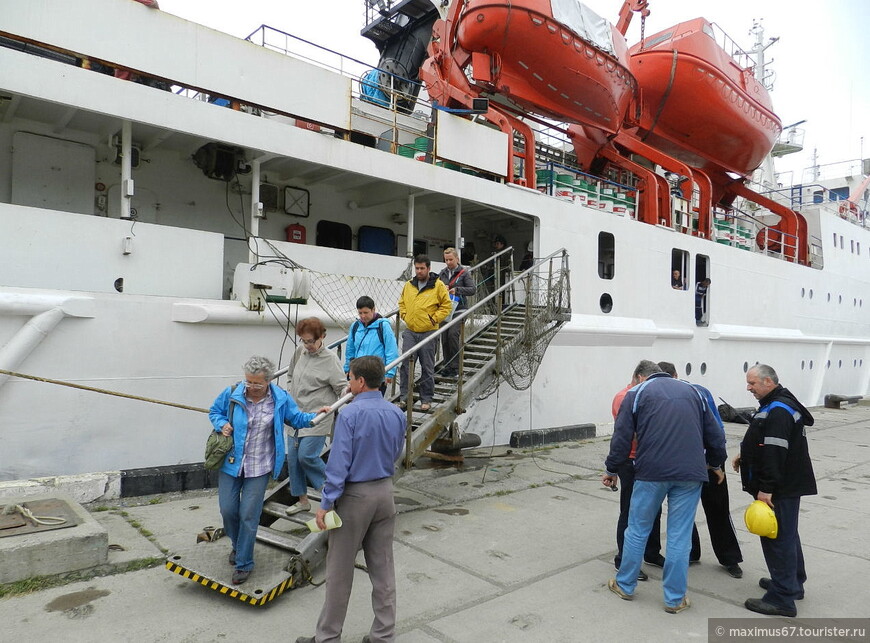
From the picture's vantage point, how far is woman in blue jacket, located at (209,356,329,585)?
350cm

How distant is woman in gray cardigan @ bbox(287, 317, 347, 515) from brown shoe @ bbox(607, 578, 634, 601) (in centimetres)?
200

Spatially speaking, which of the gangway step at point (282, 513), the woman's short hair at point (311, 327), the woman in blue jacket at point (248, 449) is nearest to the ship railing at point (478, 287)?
the woman's short hair at point (311, 327)

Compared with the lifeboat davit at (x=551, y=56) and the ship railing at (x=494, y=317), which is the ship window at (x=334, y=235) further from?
the lifeboat davit at (x=551, y=56)

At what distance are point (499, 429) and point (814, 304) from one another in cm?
1138

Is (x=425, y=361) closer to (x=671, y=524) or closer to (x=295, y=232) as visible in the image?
(x=671, y=524)

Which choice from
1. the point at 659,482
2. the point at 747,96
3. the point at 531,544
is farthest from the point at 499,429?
the point at 747,96

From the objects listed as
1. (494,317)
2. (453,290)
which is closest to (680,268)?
(494,317)

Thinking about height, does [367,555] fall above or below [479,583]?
above

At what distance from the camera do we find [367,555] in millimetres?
2992

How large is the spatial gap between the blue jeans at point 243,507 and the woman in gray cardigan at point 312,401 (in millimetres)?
773

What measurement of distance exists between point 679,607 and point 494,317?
4.45 meters

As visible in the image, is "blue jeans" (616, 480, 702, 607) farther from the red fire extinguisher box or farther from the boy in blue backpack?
the red fire extinguisher box

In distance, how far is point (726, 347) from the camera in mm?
12562

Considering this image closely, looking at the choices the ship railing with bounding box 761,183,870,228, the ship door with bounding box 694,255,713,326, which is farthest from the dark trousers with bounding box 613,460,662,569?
the ship railing with bounding box 761,183,870,228
